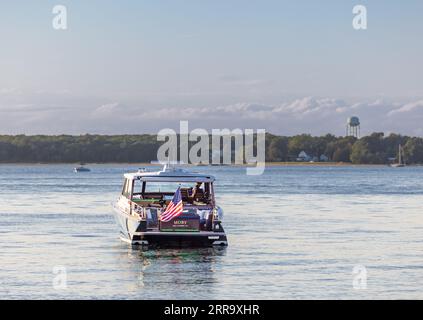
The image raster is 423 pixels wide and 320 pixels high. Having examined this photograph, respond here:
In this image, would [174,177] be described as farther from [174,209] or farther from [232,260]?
[232,260]

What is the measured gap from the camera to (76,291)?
3534 centimetres

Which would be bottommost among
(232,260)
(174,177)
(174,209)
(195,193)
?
(232,260)

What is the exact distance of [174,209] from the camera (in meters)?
46.4

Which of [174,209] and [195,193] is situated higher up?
[195,193]

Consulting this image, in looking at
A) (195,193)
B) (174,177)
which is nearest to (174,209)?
(174,177)

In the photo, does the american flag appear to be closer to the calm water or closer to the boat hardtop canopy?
the calm water

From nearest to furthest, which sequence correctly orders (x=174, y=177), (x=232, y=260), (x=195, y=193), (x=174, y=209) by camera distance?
1. (x=232, y=260)
2. (x=174, y=209)
3. (x=174, y=177)
4. (x=195, y=193)

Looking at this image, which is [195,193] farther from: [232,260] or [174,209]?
[232,260]

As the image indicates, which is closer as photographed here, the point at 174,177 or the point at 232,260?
the point at 232,260

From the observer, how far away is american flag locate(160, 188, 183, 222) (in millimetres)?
46312

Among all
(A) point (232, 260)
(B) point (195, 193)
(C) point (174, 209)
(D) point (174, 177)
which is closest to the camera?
(A) point (232, 260)

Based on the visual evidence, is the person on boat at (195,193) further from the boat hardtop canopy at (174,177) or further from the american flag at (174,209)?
the american flag at (174,209)

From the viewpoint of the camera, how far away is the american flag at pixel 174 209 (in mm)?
46312

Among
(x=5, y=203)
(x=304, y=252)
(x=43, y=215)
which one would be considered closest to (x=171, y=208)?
(x=304, y=252)
